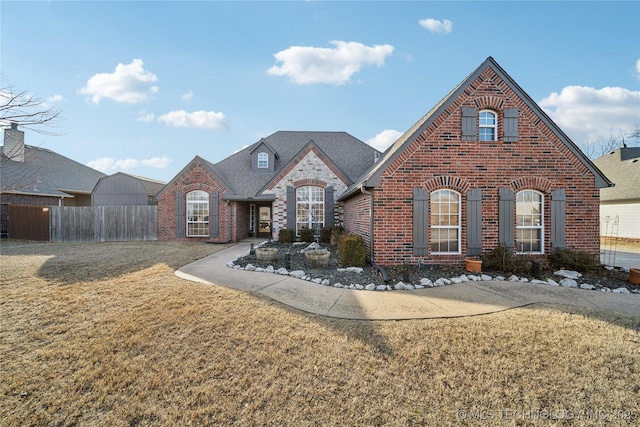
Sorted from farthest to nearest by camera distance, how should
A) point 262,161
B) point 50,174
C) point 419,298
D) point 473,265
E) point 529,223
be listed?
point 50,174 → point 262,161 → point 529,223 → point 473,265 → point 419,298

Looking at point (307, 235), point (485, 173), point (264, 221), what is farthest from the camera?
point (264, 221)

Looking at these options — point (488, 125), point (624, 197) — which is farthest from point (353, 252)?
point (624, 197)

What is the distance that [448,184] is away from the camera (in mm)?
8516

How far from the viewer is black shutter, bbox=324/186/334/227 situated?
15618 millimetres

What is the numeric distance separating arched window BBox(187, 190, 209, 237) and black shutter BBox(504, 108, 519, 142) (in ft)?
47.1

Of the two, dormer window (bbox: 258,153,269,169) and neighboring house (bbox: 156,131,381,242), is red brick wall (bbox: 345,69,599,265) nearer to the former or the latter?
neighboring house (bbox: 156,131,381,242)

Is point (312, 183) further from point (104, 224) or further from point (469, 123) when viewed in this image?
point (104, 224)

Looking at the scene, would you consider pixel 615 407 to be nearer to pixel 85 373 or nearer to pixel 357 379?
pixel 357 379

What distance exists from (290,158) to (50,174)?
19823 millimetres

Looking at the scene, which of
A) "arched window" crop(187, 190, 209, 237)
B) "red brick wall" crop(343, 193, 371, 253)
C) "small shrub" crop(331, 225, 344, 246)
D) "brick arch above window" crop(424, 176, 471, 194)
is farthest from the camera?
"arched window" crop(187, 190, 209, 237)

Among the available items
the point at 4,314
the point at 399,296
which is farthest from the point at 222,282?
the point at 399,296

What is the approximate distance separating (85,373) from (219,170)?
52.2 ft

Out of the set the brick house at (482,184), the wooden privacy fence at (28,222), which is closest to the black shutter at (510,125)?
the brick house at (482,184)

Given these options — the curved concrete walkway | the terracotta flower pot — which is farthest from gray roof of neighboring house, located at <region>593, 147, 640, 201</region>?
the curved concrete walkway
